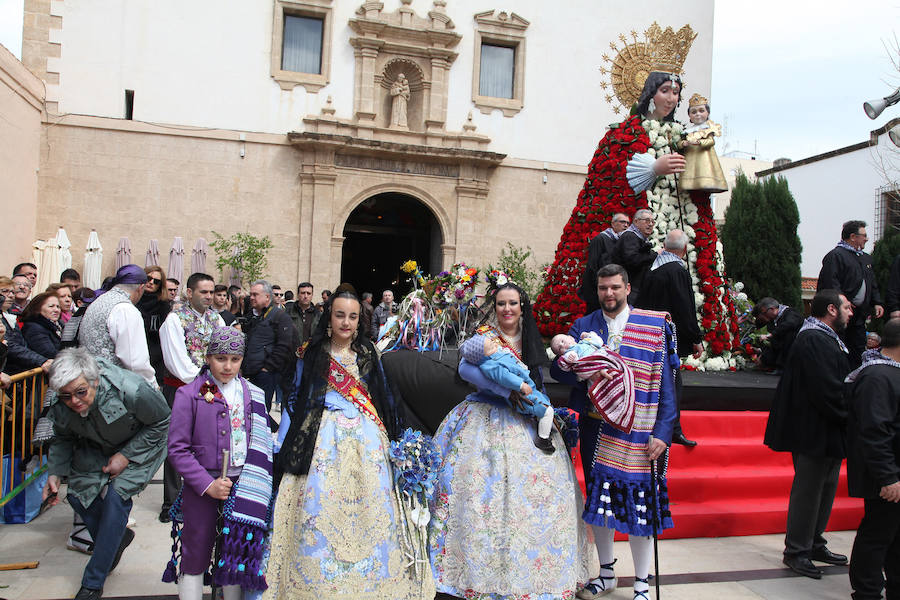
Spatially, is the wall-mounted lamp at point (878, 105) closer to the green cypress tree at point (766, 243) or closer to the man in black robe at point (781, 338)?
the man in black robe at point (781, 338)

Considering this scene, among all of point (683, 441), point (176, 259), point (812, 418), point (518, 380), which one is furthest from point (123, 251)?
point (812, 418)

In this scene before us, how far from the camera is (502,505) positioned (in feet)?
11.2

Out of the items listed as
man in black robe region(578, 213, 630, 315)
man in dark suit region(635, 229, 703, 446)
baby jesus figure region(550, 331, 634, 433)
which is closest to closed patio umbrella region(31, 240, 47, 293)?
man in black robe region(578, 213, 630, 315)

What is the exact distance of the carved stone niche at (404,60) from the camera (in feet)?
57.2

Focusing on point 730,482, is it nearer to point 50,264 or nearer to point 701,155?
point 701,155

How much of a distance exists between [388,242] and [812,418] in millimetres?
19244

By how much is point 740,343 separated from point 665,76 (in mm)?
2933

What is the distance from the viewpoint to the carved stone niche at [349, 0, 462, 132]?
17.4 meters

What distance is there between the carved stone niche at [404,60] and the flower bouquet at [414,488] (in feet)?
49.1

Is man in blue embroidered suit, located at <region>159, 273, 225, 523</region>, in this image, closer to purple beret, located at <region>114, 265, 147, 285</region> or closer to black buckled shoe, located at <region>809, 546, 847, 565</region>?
purple beret, located at <region>114, 265, 147, 285</region>

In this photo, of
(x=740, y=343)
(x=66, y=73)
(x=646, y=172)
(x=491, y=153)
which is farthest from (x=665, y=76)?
(x=66, y=73)

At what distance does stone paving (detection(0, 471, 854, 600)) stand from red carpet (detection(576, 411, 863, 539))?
0.12 m

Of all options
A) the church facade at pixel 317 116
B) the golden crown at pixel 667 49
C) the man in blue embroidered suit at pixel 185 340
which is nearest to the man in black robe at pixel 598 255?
the golden crown at pixel 667 49

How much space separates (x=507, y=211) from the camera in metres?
18.5
